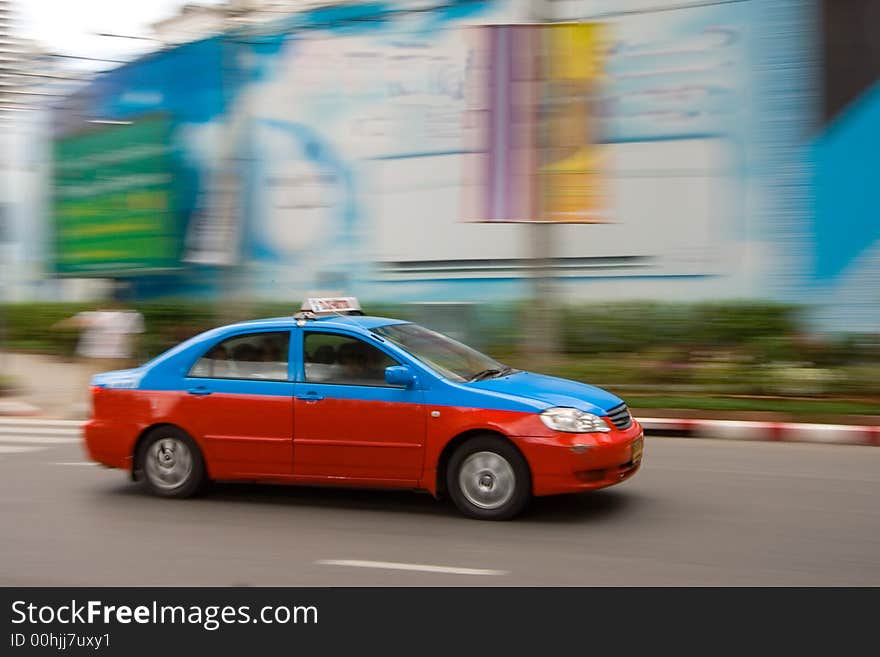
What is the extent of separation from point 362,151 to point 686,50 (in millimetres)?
6873

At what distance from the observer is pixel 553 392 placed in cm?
739

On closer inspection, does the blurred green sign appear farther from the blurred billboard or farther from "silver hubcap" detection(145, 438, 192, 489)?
"silver hubcap" detection(145, 438, 192, 489)

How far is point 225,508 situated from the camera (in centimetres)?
791

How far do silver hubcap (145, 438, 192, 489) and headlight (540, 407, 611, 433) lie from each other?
9.32ft

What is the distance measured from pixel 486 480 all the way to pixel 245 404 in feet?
6.28

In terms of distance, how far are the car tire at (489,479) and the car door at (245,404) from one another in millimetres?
1302

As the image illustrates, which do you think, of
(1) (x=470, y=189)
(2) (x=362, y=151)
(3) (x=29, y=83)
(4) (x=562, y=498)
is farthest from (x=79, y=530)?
(3) (x=29, y=83)

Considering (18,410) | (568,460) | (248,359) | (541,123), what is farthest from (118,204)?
(568,460)

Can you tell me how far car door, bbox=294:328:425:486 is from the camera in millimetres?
7367

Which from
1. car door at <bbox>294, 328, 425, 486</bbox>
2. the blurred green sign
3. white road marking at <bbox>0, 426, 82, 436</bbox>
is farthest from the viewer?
the blurred green sign

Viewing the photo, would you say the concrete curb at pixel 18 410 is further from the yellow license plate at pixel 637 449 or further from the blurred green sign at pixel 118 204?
the yellow license plate at pixel 637 449

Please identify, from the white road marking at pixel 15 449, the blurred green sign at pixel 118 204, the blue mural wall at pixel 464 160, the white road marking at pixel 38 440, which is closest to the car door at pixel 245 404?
the white road marking at pixel 15 449

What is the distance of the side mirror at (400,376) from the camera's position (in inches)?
288

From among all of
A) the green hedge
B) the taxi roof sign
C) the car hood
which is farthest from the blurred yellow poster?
the car hood
